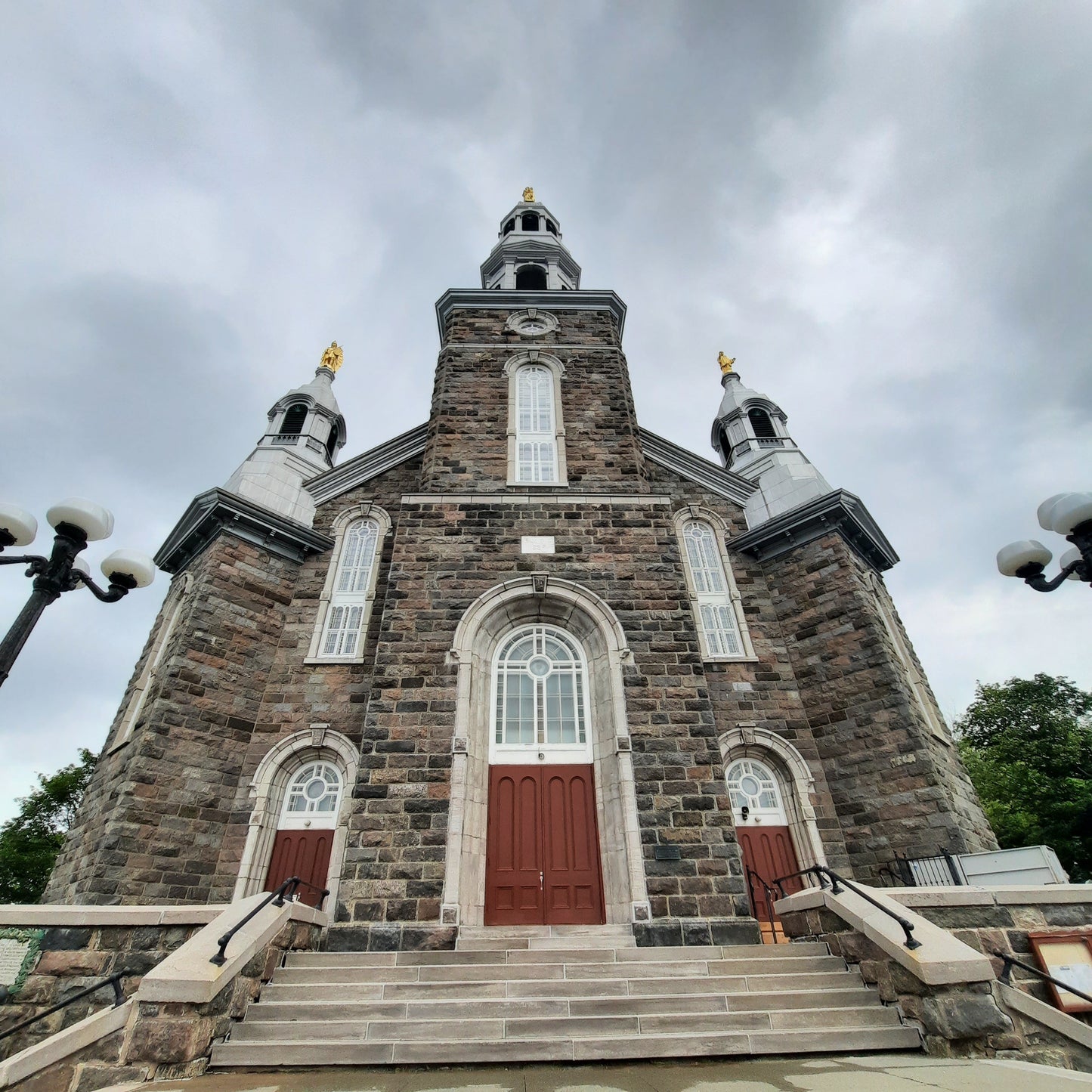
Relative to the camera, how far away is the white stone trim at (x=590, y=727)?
7.69 meters

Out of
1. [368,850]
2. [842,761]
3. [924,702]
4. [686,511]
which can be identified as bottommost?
[368,850]

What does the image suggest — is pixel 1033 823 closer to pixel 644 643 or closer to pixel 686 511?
pixel 686 511

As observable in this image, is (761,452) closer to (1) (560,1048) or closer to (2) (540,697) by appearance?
(2) (540,697)

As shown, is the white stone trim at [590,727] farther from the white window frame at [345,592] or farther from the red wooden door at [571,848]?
the white window frame at [345,592]

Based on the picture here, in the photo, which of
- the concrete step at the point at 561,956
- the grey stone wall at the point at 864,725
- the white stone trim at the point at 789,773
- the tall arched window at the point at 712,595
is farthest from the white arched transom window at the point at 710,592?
the concrete step at the point at 561,956

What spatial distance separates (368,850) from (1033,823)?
78.0 feet

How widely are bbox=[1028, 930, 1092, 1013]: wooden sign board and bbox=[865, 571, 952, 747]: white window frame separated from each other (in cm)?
608

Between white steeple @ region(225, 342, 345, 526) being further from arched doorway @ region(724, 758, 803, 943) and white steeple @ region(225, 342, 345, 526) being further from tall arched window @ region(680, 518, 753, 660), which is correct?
arched doorway @ region(724, 758, 803, 943)

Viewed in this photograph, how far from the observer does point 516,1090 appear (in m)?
3.82

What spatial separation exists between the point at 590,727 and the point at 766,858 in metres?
3.84

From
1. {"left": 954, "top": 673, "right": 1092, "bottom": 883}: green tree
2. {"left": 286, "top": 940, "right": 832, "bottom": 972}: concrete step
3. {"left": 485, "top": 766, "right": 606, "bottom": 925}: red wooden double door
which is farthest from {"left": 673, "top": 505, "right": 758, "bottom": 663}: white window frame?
{"left": 954, "top": 673, "right": 1092, "bottom": 883}: green tree

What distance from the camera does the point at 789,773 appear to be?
10.7 m

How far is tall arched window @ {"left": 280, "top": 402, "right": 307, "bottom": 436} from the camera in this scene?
1670cm

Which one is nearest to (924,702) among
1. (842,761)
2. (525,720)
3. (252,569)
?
(842,761)
